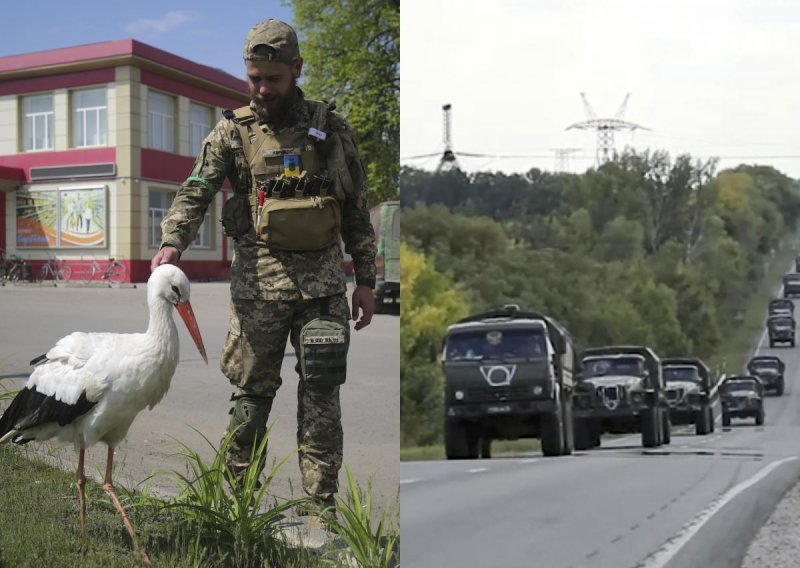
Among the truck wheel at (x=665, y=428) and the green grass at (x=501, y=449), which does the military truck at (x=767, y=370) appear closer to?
the truck wheel at (x=665, y=428)

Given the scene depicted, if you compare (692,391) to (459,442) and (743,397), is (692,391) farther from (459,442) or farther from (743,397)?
(459,442)

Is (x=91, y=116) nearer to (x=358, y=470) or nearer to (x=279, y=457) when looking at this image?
(x=279, y=457)

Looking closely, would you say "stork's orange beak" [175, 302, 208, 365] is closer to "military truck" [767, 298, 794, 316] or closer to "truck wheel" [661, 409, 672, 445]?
"truck wheel" [661, 409, 672, 445]

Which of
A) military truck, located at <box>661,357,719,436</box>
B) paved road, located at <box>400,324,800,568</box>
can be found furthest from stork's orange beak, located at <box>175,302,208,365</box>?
military truck, located at <box>661,357,719,436</box>

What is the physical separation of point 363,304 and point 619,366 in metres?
1.36

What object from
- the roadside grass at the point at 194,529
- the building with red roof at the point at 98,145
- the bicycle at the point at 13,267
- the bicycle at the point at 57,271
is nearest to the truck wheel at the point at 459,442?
the roadside grass at the point at 194,529

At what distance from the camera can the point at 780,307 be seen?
5.15ft

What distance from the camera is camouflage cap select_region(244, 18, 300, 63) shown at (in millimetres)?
→ 2562

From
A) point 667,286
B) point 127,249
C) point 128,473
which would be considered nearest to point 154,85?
point 127,249

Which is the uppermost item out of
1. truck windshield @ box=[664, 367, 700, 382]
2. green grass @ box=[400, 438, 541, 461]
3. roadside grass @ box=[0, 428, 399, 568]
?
truck windshield @ box=[664, 367, 700, 382]

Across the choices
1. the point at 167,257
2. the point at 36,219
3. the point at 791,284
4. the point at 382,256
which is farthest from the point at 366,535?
the point at 36,219

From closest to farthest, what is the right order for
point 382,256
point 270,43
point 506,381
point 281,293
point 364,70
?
point 506,381 < point 270,43 < point 281,293 < point 382,256 < point 364,70

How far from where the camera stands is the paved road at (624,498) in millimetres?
1569

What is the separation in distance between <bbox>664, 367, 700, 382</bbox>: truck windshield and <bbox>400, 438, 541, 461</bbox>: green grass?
267 mm
